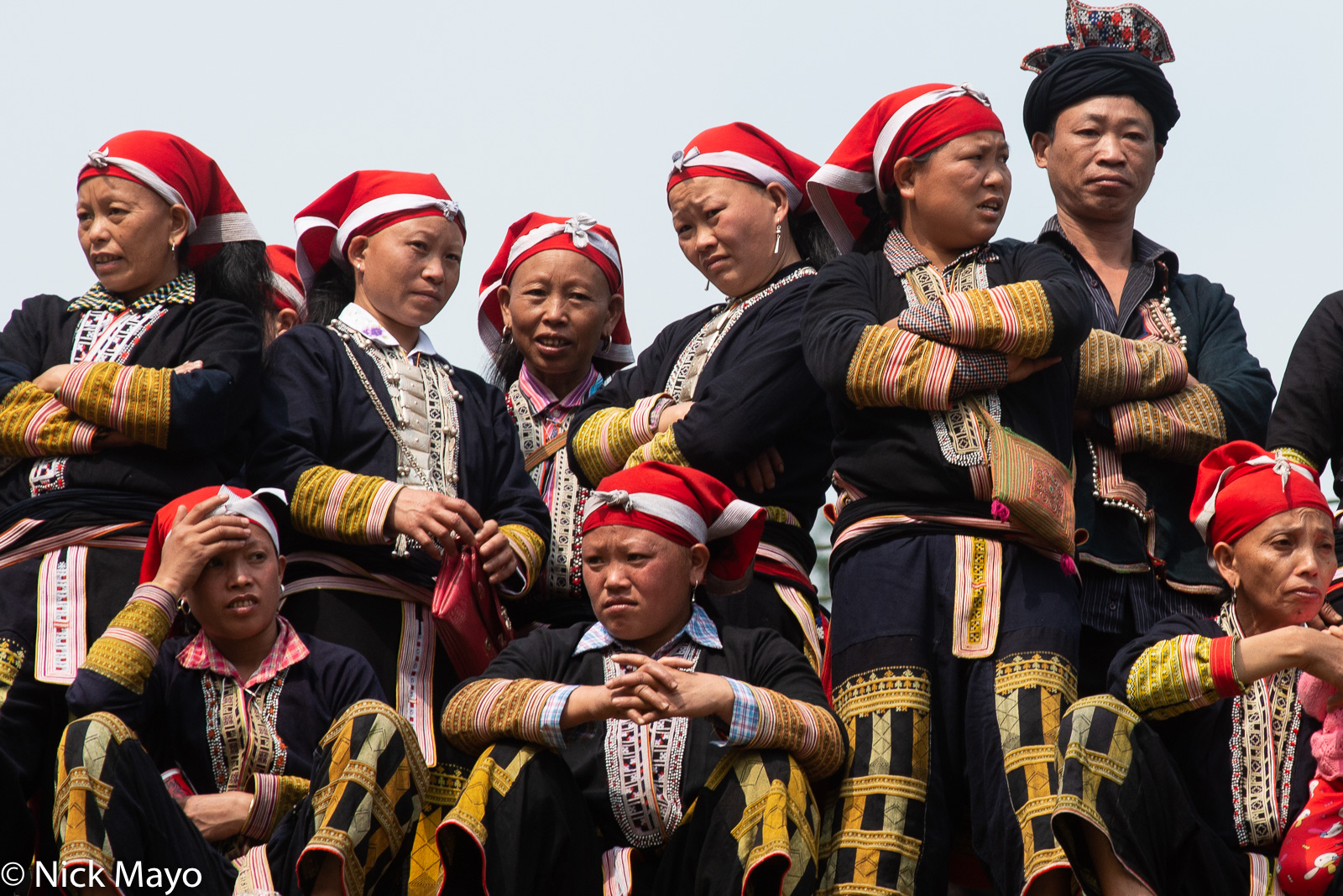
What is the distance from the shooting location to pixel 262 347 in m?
5.64

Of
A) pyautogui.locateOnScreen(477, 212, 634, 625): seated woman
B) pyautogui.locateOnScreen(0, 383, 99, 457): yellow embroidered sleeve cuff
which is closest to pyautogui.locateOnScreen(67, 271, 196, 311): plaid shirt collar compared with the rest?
pyautogui.locateOnScreen(0, 383, 99, 457): yellow embroidered sleeve cuff

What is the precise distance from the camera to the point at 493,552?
527cm

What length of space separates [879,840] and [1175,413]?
1.59 meters

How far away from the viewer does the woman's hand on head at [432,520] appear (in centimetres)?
520

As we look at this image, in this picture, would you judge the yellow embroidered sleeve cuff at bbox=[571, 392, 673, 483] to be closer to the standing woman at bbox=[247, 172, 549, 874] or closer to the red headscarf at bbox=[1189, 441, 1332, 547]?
the standing woman at bbox=[247, 172, 549, 874]

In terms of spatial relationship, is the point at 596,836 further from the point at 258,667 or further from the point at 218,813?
the point at 258,667

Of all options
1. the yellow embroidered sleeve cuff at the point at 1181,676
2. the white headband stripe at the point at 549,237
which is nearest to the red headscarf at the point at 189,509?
the white headband stripe at the point at 549,237

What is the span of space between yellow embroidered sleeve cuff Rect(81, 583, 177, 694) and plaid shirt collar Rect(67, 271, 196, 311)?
1168 millimetres

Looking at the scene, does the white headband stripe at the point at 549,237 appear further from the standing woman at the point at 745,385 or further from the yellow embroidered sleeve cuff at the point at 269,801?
the yellow embroidered sleeve cuff at the point at 269,801

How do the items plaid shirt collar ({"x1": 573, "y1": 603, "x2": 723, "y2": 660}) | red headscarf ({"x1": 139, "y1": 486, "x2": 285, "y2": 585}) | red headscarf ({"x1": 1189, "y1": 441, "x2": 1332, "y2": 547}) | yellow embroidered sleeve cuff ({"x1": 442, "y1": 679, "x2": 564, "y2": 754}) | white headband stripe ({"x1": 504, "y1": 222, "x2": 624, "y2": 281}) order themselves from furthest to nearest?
white headband stripe ({"x1": 504, "y1": 222, "x2": 624, "y2": 281}) < red headscarf ({"x1": 139, "y1": 486, "x2": 285, "y2": 585}) < plaid shirt collar ({"x1": 573, "y1": 603, "x2": 723, "y2": 660}) < red headscarf ({"x1": 1189, "y1": 441, "x2": 1332, "y2": 547}) < yellow embroidered sleeve cuff ({"x1": 442, "y1": 679, "x2": 564, "y2": 754})

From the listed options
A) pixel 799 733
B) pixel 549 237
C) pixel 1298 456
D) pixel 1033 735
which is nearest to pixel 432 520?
pixel 799 733

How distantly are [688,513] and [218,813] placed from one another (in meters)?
1.44

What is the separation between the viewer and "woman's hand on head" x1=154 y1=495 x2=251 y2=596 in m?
4.86

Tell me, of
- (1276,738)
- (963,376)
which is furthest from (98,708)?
(1276,738)
